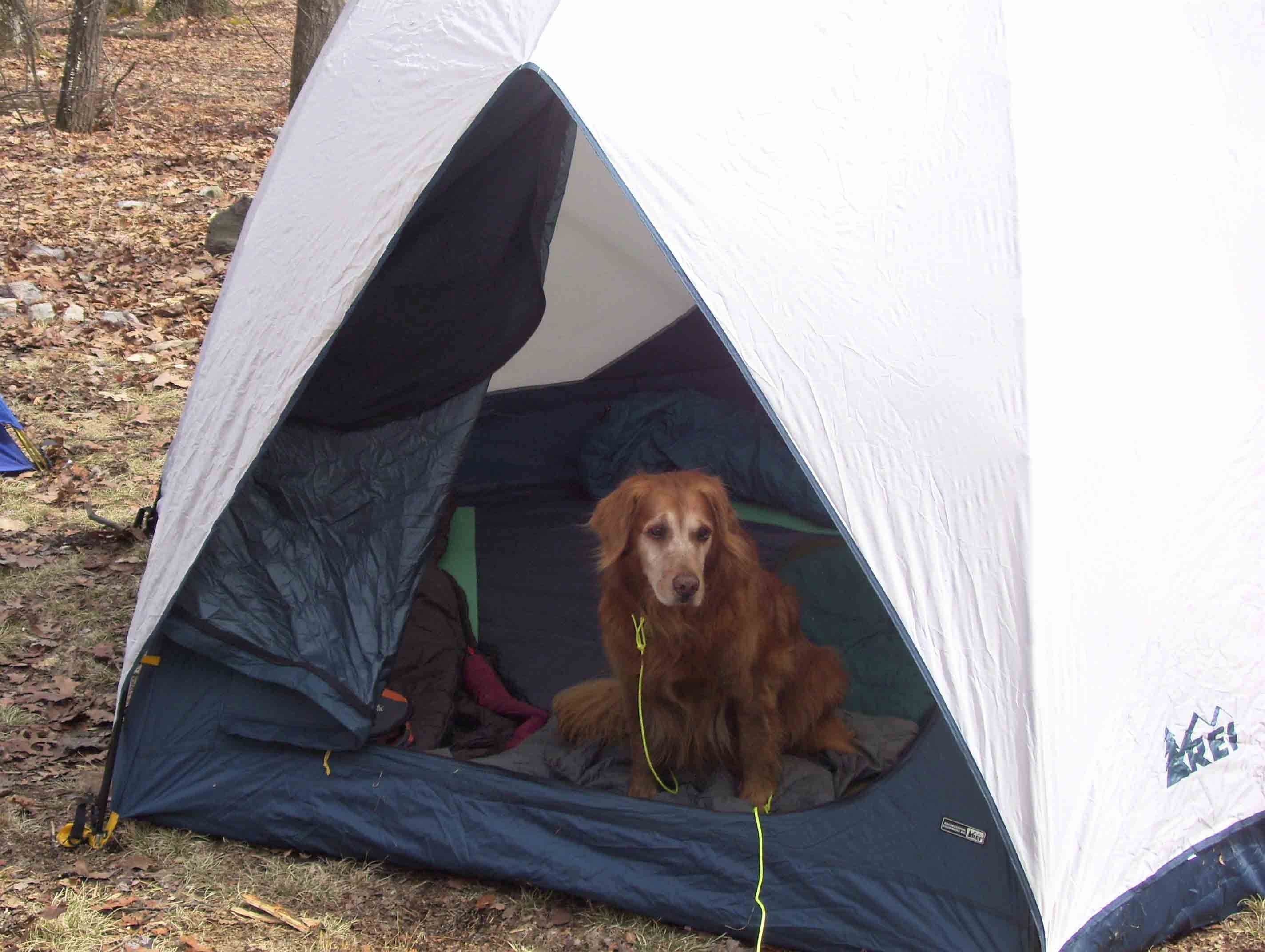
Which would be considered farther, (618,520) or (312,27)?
(312,27)

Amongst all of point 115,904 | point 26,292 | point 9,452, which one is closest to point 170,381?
point 9,452

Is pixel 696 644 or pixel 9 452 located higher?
pixel 9 452

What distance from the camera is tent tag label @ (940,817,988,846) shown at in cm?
302

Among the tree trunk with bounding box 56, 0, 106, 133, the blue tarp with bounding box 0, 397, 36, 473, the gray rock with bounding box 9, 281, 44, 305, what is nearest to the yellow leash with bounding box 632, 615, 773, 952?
the blue tarp with bounding box 0, 397, 36, 473

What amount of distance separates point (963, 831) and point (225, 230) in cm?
797

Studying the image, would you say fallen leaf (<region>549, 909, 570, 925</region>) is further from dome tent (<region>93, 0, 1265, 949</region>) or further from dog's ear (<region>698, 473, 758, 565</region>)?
dog's ear (<region>698, 473, 758, 565</region>)

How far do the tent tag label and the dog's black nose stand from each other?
0.89m

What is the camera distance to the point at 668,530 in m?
3.54

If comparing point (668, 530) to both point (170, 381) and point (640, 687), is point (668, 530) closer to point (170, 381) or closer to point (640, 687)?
point (640, 687)

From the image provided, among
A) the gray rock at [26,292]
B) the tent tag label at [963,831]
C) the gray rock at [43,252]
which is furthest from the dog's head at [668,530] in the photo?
the gray rock at [43,252]

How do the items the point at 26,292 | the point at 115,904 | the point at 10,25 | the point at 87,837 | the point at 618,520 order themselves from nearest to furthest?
the point at 115,904
the point at 87,837
the point at 618,520
the point at 26,292
the point at 10,25

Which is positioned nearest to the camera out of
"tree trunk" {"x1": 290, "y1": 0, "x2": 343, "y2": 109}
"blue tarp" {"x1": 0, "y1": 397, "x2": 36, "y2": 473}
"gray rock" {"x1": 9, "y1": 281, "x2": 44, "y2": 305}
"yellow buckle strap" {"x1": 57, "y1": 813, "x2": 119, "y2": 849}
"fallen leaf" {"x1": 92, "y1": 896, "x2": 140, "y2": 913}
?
"fallen leaf" {"x1": 92, "y1": 896, "x2": 140, "y2": 913}

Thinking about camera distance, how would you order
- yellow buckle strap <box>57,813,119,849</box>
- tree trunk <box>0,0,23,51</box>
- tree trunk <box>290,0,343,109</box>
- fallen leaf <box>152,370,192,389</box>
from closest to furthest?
1. yellow buckle strap <box>57,813,119,849</box>
2. tree trunk <box>0,0,23,51</box>
3. fallen leaf <box>152,370,192,389</box>
4. tree trunk <box>290,0,343,109</box>

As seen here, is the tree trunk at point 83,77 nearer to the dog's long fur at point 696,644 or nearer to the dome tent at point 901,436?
the dome tent at point 901,436
